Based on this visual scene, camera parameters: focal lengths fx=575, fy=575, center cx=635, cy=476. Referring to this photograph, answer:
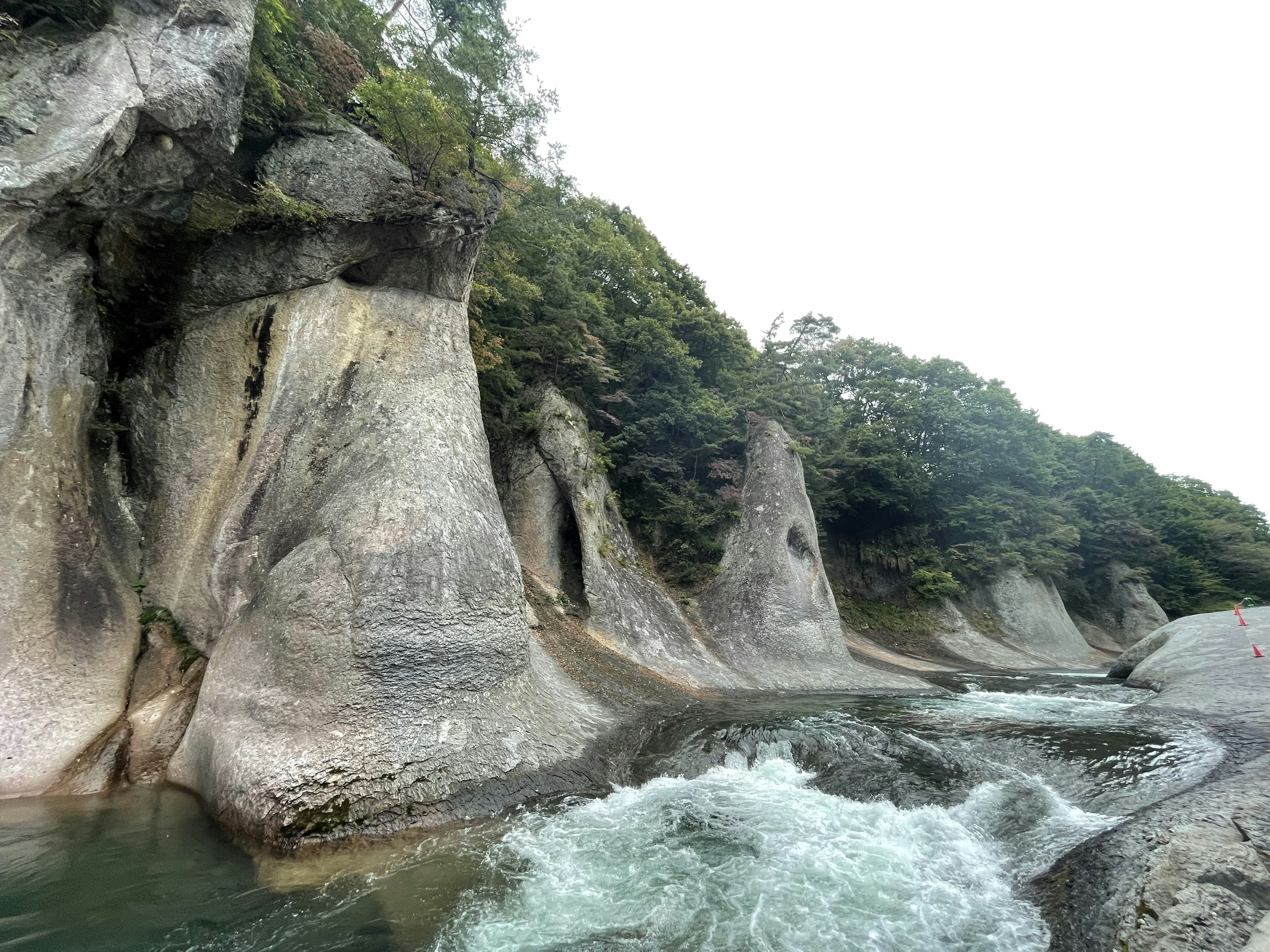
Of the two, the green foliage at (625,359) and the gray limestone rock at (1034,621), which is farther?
the gray limestone rock at (1034,621)

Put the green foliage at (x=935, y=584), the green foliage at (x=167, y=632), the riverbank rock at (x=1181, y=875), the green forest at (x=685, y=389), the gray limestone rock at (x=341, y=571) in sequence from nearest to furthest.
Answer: the riverbank rock at (x=1181, y=875)
the gray limestone rock at (x=341, y=571)
the green foliage at (x=167, y=632)
the green forest at (x=685, y=389)
the green foliage at (x=935, y=584)

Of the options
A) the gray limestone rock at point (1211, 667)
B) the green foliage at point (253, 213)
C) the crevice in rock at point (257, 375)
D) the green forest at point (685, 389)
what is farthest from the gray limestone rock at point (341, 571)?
the gray limestone rock at point (1211, 667)

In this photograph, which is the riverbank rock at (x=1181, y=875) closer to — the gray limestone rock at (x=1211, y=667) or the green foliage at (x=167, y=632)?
the gray limestone rock at (x=1211, y=667)

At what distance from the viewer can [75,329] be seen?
767 centimetres

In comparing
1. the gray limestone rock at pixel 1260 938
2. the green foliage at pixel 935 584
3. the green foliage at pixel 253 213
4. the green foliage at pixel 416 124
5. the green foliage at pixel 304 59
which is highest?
the green foliage at pixel 304 59

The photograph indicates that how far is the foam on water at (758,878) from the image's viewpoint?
4.29 metres

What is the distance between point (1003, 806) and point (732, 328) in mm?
18833

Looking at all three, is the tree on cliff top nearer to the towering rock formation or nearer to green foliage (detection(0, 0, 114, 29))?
green foliage (detection(0, 0, 114, 29))

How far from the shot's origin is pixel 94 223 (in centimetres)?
765

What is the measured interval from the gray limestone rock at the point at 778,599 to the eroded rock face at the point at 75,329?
12.3m

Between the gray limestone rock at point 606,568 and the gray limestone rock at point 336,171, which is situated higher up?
the gray limestone rock at point 336,171

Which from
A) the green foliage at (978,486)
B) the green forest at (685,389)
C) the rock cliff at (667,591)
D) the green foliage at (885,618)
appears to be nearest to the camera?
the green forest at (685,389)

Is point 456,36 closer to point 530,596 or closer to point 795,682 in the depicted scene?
point 530,596

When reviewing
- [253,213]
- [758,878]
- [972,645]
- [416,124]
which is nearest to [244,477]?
[253,213]
